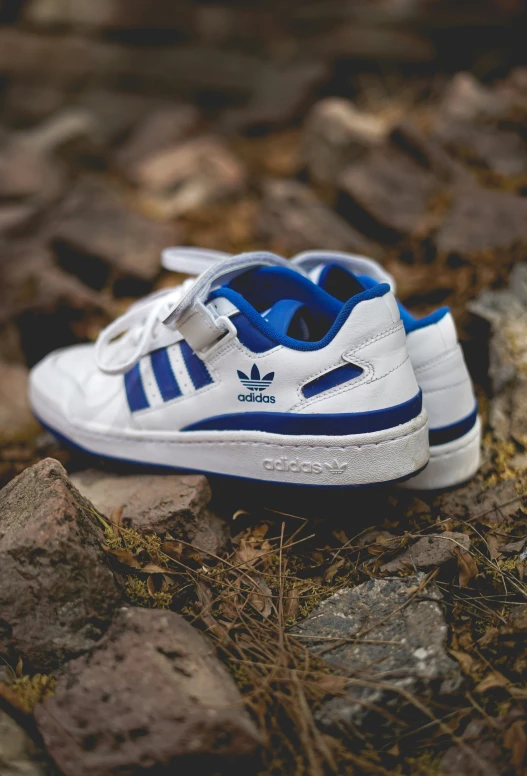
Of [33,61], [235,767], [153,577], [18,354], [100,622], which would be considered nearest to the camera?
[235,767]

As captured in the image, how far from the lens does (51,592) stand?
1500mm

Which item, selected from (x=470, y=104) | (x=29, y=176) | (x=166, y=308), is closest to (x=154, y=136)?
(x=29, y=176)

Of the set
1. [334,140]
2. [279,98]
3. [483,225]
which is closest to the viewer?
[483,225]

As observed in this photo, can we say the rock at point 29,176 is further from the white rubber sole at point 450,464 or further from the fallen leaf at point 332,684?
the fallen leaf at point 332,684

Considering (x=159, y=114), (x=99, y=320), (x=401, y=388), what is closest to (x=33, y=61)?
(x=159, y=114)

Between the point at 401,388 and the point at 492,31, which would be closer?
the point at 401,388

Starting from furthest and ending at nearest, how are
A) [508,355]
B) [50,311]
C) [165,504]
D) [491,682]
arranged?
1. [50,311]
2. [508,355]
3. [165,504]
4. [491,682]

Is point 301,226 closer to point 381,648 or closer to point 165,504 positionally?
point 165,504

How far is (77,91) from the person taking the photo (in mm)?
5559

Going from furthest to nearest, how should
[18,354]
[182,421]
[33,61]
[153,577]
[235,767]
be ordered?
[33,61], [18,354], [182,421], [153,577], [235,767]

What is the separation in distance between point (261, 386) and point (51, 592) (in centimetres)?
75

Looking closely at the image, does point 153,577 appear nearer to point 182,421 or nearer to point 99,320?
point 182,421

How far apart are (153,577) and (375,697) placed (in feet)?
2.13

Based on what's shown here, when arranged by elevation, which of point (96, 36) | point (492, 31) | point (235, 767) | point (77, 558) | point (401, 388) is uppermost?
point (96, 36)
